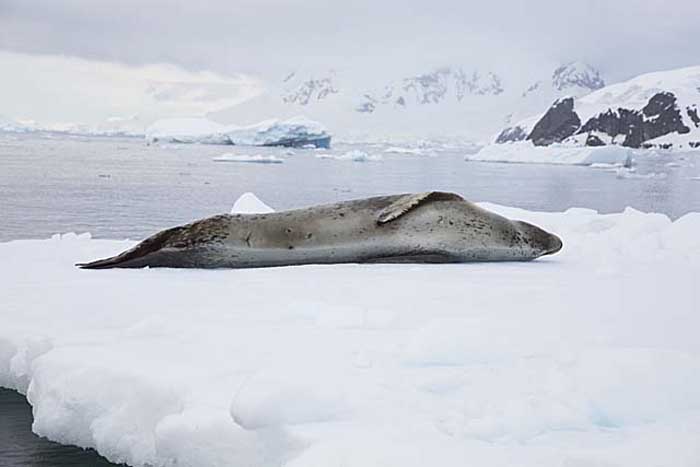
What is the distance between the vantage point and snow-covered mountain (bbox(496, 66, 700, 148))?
182ft

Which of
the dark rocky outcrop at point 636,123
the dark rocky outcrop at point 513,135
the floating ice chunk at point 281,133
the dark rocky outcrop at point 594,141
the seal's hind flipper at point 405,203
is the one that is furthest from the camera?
the dark rocky outcrop at point 513,135

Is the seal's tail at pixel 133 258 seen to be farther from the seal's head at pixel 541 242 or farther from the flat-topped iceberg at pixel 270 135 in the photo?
the flat-topped iceberg at pixel 270 135

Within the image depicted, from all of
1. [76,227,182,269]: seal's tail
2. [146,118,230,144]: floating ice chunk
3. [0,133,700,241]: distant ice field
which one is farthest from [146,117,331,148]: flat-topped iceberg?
[76,227,182,269]: seal's tail

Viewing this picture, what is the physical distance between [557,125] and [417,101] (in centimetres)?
9418

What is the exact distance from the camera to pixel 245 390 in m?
2.04

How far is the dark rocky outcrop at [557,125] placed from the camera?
5884 centimetres

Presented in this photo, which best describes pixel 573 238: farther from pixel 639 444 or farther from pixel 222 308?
pixel 639 444

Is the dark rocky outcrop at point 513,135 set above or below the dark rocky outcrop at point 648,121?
below

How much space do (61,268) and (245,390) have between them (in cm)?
256

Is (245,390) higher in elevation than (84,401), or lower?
higher

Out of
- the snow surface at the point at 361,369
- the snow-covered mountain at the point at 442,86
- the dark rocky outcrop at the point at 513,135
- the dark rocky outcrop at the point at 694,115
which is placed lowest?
the dark rocky outcrop at the point at 513,135

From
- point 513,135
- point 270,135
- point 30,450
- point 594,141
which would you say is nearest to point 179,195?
point 30,450

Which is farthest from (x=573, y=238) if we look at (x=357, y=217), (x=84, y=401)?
(x=84, y=401)

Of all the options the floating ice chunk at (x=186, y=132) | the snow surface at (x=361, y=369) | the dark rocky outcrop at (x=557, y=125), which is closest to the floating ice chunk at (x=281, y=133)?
the floating ice chunk at (x=186, y=132)
